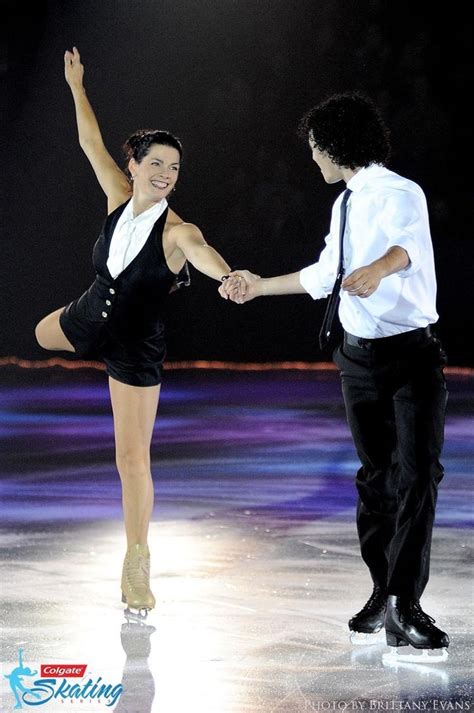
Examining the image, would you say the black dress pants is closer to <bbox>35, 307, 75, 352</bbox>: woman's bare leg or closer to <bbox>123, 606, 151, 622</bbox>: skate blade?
<bbox>123, 606, 151, 622</bbox>: skate blade

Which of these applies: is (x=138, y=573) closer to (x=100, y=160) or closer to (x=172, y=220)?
(x=172, y=220)

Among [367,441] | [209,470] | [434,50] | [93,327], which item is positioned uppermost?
[434,50]

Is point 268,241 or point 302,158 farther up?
point 302,158

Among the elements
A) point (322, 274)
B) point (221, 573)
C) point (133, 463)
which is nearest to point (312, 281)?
point (322, 274)

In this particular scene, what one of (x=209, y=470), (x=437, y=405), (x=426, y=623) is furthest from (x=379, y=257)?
(x=209, y=470)

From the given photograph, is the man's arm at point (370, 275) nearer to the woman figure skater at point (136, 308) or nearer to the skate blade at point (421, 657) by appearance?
the woman figure skater at point (136, 308)

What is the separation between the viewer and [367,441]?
371cm

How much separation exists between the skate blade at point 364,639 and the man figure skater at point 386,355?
0.05ft

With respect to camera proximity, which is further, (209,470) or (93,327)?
(209,470)

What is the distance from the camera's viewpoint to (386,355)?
3619 mm

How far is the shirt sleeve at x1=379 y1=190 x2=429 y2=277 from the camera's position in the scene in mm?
3455

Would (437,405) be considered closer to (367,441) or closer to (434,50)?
(367,441)

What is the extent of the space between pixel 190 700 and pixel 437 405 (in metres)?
1.05

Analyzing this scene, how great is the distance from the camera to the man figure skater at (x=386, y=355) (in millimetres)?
3527
